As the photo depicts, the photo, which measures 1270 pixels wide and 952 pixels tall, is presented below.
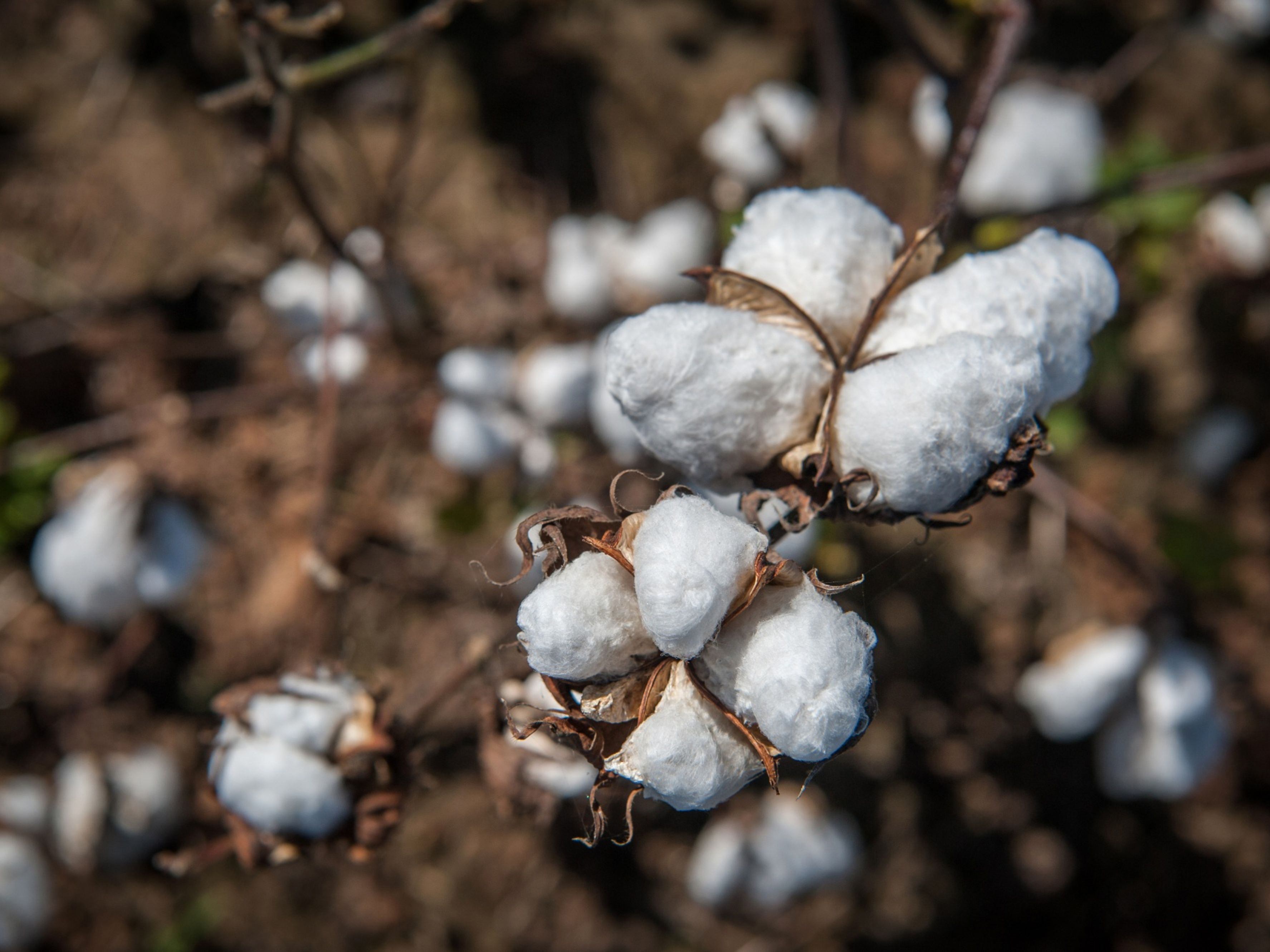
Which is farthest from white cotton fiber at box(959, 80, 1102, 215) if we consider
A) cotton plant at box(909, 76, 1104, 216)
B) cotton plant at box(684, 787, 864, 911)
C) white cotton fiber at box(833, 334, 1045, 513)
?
cotton plant at box(684, 787, 864, 911)

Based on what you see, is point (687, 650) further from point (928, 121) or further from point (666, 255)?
point (928, 121)

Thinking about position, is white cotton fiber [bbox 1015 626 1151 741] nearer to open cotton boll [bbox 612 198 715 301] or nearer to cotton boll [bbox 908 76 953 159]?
cotton boll [bbox 908 76 953 159]

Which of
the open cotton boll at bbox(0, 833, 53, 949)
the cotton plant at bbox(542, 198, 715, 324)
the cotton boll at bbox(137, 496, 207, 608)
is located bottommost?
the open cotton boll at bbox(0, 833, 53, 949)

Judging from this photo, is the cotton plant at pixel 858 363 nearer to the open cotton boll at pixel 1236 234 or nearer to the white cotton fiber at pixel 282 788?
the white cotton fiber at pixel 282 788

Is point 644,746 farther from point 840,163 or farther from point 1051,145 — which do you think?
point 1051,145

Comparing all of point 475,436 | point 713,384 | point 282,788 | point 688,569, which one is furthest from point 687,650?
point 475,436
